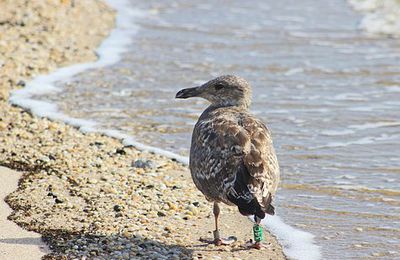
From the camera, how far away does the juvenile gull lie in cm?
560

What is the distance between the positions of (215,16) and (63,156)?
404 inches

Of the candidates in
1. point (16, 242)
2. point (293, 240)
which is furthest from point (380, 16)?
point (16, 242)

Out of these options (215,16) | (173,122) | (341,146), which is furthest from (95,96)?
(215,16)

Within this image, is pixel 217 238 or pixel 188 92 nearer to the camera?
pixel 217 238

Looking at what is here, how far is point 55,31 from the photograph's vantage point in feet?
46.1

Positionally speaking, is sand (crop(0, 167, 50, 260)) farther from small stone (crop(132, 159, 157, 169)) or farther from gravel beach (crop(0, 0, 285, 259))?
small stone (crop(132, 159, 157, 169))

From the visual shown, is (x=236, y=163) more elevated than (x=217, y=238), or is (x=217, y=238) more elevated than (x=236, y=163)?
(x=236, y=163)

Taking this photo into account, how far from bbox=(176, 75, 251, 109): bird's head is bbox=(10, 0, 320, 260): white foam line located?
1090mm

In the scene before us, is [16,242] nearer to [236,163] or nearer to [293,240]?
[236,163]

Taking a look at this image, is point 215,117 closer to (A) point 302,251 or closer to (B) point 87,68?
(A) point 302,251

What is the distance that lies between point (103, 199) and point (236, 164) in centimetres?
152

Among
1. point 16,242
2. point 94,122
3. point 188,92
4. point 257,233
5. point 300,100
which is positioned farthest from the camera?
point 300,100

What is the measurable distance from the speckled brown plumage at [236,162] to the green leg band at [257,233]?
0.25m

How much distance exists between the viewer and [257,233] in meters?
5.96
